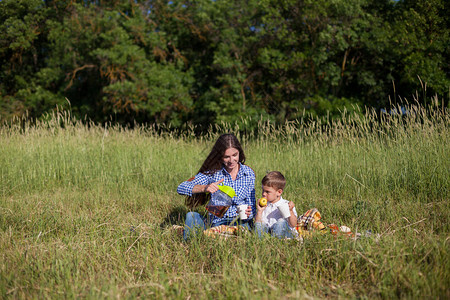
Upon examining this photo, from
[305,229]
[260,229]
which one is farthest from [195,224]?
[305,229]

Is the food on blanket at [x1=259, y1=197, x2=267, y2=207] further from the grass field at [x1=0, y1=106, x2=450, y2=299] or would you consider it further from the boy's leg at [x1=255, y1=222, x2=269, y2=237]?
the grass field at [x1=0, y1=106, x2=450, y2=299]

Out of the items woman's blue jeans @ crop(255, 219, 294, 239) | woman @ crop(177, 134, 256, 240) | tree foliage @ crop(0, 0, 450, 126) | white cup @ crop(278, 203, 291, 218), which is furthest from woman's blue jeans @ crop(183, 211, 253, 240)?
tree foliage @ crop(0, 0, 450, 126)

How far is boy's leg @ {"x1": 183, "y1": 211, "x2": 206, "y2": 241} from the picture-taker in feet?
11.9

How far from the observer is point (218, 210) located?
3832 mm

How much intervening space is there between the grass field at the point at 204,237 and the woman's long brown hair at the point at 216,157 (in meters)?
0.49

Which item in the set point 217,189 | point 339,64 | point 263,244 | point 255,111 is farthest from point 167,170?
point 339,64

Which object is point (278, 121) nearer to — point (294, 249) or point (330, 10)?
point (330, 10)

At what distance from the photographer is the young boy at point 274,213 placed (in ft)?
11.5

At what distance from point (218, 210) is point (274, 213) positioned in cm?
55

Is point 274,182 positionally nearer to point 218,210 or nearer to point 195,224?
point 218,210

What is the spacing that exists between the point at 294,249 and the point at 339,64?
13.4 m

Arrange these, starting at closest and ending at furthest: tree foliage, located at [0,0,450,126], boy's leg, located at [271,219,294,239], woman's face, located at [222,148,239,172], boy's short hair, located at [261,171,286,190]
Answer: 1. boy's leg, located at [271,219,294,239]
2. boy's short hair, located at [261,171,286,190]
3. woman's face, located at [222,148,239,172]
4. tree foliage, located at [0,0,450,126]

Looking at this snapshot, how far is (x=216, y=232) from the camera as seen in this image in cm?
360

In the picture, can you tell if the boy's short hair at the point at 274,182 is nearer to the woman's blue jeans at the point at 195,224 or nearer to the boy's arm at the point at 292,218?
the boy's arm at the point at 292,218
